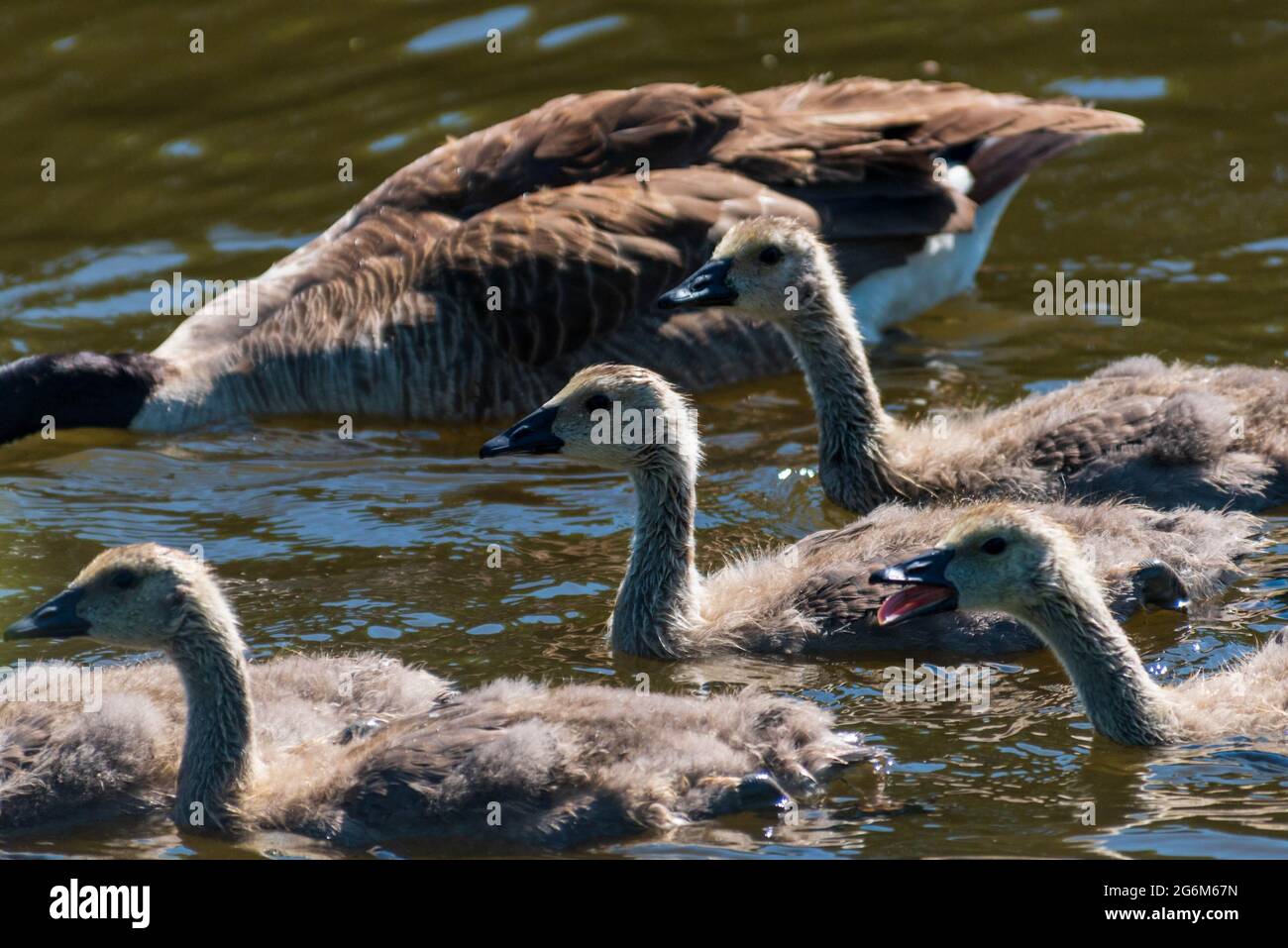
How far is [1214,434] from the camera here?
35.9ft

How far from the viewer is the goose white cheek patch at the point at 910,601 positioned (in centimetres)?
910

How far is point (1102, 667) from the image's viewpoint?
8.99m

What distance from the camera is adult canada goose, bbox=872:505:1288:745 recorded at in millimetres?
8945

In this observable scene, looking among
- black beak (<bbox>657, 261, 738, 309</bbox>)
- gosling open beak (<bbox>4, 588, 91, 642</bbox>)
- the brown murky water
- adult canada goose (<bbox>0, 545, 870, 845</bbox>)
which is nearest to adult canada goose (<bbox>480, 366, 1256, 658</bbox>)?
the brown murky water

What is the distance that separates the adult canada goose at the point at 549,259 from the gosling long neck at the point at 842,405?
6.94 feet

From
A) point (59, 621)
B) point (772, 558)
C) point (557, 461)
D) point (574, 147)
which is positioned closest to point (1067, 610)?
point (772, 558)

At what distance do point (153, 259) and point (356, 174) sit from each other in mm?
1876

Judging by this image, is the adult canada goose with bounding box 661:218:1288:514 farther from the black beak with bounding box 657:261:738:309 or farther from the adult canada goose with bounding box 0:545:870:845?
the adult canada goose with bounding box 0:545:870:845

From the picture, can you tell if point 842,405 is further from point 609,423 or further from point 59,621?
point 59,621

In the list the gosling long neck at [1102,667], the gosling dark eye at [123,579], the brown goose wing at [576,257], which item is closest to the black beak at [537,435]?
the gosling dark eye at [123,579]

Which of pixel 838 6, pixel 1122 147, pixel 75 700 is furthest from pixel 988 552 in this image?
pixel 838 6

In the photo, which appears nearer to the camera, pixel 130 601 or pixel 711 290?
pixel 130 601

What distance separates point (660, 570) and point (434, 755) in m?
2.25

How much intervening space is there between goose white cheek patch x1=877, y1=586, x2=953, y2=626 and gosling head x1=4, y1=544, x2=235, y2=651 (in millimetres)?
2786
